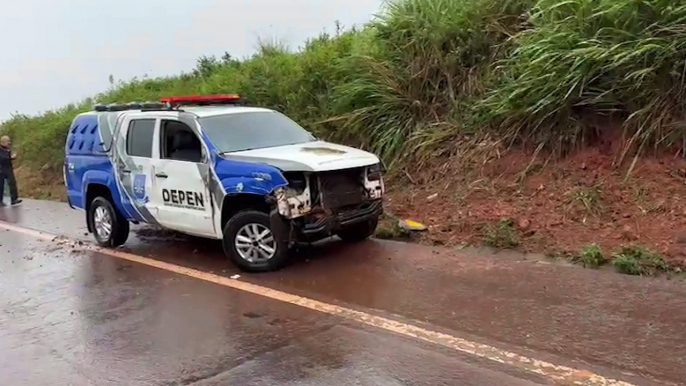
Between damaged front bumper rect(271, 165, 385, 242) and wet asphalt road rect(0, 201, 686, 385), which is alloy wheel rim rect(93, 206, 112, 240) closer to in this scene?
wet asphalt road rect(0, 201, 686, 385)

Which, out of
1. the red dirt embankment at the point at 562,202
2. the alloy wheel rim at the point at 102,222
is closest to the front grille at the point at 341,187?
the red dirt embankment at the point at 562,202

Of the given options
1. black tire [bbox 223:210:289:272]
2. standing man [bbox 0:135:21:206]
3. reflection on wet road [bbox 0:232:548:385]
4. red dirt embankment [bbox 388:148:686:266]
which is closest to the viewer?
reflection on wet road [bbox 0:232:548:385]

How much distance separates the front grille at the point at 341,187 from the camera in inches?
298

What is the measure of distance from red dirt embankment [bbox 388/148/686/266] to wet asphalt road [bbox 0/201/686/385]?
1.87ft

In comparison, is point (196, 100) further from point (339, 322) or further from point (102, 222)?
point (339, 322)

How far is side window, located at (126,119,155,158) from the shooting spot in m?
8.78

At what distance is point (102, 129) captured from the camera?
31.4ft

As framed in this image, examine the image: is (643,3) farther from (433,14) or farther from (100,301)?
(100,301)

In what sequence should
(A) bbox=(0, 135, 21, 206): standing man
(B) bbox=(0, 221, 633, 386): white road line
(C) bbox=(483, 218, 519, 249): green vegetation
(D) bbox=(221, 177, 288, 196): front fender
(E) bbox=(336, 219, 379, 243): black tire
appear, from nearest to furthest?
(B) bbox=(0, 221, 633, 386): white road line → (D) bbox=(221, 177, 288, 196): front fender → (C) bbox=(483, 218, 519, 249): green vegetation → (E) bbox=(336, 219, 379, 243): black tire → (A) bbox=(0, 135, 21, 206): standing man

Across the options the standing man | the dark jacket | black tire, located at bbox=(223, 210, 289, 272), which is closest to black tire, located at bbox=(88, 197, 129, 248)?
black tire, located at bbox=(223, 210, 289, 272)

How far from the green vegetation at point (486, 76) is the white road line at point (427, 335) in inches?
164

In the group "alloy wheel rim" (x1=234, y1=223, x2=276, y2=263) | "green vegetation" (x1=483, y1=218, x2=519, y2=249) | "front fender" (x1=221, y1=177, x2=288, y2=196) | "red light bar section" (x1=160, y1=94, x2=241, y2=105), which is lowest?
"green vegetation" (x1=483, y1=218, x2=519, y2=249)

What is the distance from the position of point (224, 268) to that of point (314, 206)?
1449 millimetres

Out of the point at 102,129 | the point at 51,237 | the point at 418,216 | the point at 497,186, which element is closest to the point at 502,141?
the point at 497,186
